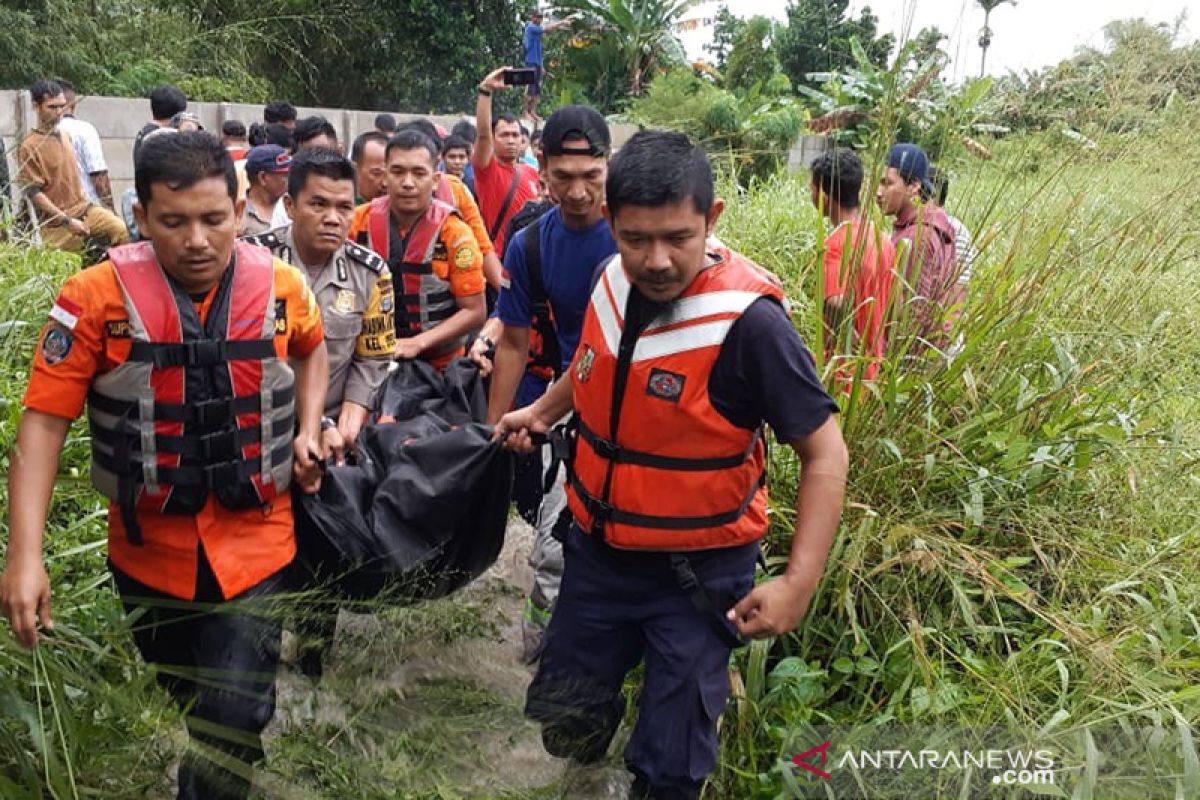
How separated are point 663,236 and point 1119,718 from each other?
69.2 inches

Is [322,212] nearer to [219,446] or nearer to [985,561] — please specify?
[219,446]

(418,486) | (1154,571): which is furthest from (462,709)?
(1154,571)

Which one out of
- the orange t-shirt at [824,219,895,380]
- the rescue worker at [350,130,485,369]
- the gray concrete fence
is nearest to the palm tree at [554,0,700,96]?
the gray concrete fence

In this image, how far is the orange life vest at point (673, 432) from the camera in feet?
7.62

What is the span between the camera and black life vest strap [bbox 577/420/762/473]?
7.76 ft

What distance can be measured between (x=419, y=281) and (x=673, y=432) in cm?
210

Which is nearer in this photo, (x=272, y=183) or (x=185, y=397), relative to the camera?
(x=185, y=397)

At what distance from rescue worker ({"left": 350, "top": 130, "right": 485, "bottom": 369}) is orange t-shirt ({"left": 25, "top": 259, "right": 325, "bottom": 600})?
1.49 metres

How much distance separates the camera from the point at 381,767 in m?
2.13

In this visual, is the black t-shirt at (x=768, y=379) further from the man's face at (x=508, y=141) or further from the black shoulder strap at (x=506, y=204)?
the man's face at (x=508, y=141)

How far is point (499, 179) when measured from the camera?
6.24 metres

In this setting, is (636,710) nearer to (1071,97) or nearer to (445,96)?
(1071,97)

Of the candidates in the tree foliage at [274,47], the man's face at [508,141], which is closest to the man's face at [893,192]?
the man's face at [508,141]

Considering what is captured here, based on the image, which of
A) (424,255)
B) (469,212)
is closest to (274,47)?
(469,212)
